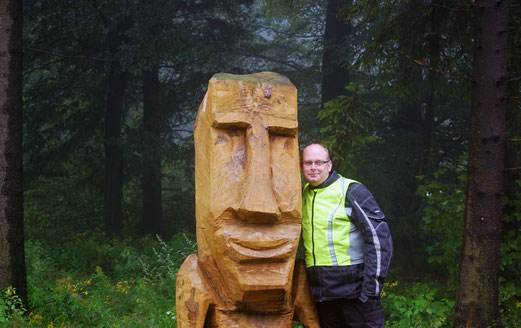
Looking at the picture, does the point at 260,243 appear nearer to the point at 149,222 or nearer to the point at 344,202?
the point at 344,202

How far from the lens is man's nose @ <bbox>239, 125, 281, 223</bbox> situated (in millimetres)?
2803

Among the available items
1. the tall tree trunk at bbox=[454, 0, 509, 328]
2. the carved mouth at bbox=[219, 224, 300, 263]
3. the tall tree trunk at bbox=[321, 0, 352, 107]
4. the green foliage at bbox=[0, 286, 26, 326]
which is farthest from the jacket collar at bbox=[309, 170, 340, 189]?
the tall tree trunk at bbox=[321, 0, 352, 107]

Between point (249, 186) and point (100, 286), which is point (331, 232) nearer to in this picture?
point (249, 186)

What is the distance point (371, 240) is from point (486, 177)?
A: 8.64 ft

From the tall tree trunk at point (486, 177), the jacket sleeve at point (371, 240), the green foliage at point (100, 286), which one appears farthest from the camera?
the green foliage at point (100, 286)

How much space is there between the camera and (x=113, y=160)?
11.3 meters

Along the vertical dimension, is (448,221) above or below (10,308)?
above

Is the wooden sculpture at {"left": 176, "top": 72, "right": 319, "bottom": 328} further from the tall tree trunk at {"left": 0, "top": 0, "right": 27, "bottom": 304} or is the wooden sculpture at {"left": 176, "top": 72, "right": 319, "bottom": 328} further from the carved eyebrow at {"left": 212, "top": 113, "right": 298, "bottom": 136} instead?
the tall tree trunk at {"left": 0, "top": 0, "right": 27, "bottom": 304}

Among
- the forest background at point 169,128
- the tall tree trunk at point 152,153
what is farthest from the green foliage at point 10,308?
the tall tree trunk at point 152,153

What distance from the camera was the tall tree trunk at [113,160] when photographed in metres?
11.2

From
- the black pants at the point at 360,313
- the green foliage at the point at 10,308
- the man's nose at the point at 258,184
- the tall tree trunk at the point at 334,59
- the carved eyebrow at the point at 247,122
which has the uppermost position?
the tall tree trunk at the point at 334,59

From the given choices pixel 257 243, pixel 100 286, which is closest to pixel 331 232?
pixel 257 243

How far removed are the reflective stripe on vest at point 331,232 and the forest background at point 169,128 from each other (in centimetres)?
337

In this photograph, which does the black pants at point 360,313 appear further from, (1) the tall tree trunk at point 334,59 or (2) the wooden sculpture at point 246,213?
(1) the tall tree trunk at point 334,59
